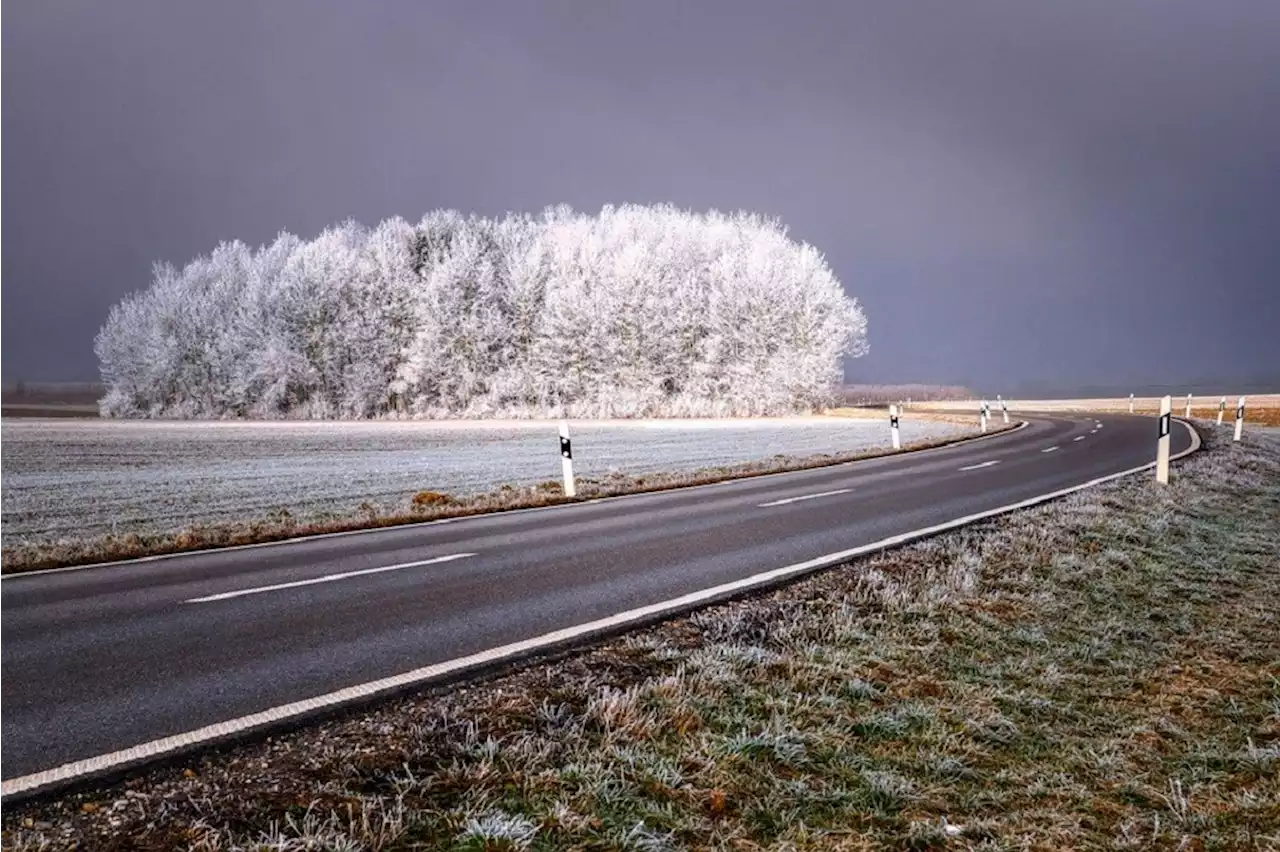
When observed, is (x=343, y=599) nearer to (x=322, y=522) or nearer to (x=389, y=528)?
(x=389, y=528)

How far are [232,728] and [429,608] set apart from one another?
8.05 feet

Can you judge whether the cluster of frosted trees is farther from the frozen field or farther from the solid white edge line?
the solid white edge line

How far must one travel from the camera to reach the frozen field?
15397 millimetres

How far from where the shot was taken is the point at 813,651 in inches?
211

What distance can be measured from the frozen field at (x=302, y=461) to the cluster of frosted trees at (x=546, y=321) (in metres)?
7.01

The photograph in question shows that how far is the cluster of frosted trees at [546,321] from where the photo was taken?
52.4 meters

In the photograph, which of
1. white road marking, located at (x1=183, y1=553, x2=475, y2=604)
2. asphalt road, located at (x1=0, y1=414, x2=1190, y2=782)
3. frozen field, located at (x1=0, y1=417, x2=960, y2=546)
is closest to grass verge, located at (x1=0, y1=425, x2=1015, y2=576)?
asphalt road, located at (x1=0, y1=414, x2=1190, y2=782)

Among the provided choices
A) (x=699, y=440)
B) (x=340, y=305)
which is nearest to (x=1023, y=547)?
(x=699, y=440)

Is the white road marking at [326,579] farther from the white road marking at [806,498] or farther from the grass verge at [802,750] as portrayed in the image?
the white road marking at [806,498]

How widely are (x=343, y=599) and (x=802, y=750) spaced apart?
4.32 metres

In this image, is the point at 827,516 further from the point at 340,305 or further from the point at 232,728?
the point at 340,305

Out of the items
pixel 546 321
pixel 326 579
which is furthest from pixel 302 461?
pixel 546 321

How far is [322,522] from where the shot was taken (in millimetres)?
11734

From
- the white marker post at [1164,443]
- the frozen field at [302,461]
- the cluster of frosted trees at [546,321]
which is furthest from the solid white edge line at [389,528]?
the cluster of frosted trees at [546,321]
